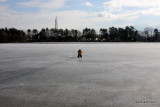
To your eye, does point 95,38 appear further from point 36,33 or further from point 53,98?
point 53,98

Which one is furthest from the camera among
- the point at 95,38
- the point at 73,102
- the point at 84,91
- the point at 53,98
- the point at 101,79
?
the point at 95,38

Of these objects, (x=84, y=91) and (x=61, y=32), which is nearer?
(x=84, y=91)

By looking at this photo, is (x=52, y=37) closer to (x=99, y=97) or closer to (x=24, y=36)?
(x=24, y=36)

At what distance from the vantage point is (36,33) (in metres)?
113

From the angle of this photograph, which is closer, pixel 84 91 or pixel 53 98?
pixel 53 98

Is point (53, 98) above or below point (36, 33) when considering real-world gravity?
below

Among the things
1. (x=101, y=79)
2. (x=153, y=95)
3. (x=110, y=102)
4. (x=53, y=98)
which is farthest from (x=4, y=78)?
(x=153, y=95)

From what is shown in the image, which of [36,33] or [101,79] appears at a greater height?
[36,33]

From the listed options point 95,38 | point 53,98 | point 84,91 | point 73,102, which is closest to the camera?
point 73,102

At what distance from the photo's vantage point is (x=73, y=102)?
4.77m

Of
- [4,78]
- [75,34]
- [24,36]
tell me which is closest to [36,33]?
[24,36]

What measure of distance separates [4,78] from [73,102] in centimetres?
405

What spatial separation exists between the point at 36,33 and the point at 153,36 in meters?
74.2

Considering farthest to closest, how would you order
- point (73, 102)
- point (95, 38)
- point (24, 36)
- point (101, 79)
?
point (95, 38) → point (24, 36) → point (101, 79) → point (73, 102)
